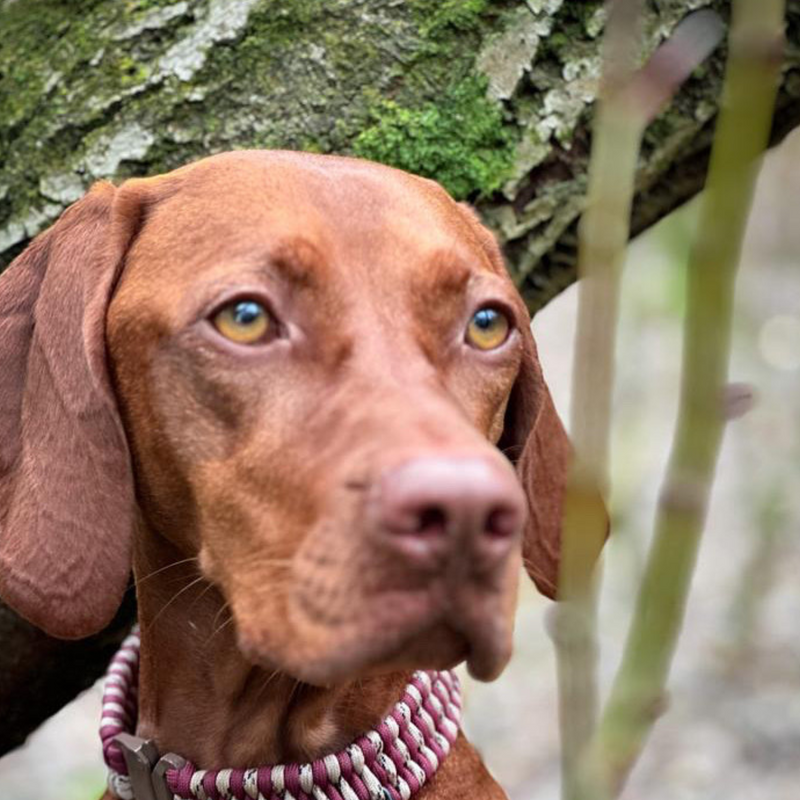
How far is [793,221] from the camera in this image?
38.1ft

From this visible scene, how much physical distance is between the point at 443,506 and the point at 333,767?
1.02m

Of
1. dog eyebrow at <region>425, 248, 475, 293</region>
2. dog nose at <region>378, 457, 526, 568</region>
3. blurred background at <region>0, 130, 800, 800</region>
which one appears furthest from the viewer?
blurred background at <region>0, 130, 800, 800</region>

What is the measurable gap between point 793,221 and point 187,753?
9388mm

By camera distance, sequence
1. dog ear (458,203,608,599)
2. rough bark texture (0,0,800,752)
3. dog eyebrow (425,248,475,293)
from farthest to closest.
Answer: rough bark texture (0,0,800,752), dog ear (458,203,608,599), dog eyebrow (425,248,475,293)

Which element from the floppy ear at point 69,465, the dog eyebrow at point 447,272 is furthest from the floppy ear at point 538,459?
the floppy ear at point 69,465

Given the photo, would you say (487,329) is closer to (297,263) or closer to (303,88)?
(297,263)

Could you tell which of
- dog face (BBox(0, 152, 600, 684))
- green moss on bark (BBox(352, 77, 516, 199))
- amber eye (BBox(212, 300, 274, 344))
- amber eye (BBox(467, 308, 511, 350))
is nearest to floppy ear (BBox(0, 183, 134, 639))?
dog face (BBox(0, 152, 600, 684))

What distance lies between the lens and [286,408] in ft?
8.51

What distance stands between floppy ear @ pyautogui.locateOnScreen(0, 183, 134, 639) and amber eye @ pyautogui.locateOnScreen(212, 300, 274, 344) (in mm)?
308

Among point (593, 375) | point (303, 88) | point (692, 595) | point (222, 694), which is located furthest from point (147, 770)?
point (692, 595)

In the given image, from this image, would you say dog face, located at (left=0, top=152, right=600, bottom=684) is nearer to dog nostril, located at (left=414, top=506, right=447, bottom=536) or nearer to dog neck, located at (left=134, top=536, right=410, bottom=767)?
dog nostril, located at (left=414, top=506, right=447, bottom=536)

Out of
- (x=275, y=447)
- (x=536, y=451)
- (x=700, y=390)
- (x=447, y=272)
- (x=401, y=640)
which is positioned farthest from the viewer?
(x=536, y=451)

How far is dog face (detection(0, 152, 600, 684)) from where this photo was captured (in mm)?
2289

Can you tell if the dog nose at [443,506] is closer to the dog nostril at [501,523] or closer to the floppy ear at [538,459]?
the dog nostril at [501,523]
